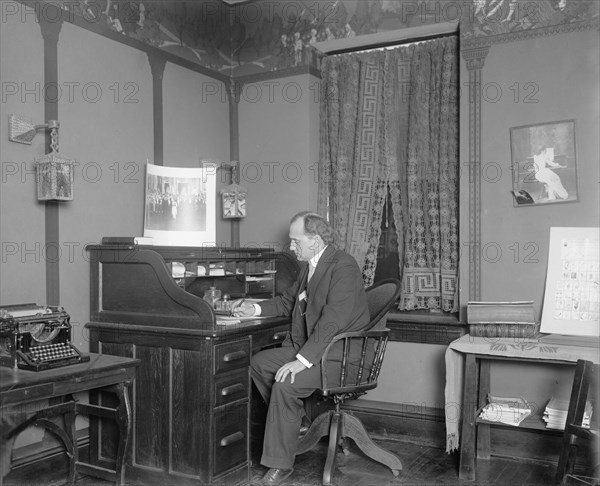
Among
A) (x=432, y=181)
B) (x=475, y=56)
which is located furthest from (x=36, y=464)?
(x=475, y=56)

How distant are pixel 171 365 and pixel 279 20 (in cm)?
314

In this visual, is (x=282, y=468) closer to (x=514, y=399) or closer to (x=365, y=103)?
(x=514, y=399)

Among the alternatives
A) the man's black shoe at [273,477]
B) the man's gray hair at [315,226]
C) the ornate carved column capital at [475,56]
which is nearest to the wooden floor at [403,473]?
the man's black shoe at [273,477]

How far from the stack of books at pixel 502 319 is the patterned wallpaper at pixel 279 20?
1.89 m

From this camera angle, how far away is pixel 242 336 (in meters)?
4.08

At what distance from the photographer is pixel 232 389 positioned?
397 cm

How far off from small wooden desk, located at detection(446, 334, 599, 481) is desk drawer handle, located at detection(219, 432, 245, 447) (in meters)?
1.37

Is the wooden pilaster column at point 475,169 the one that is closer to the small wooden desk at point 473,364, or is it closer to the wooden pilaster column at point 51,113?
the small wooden desk at point 473,364

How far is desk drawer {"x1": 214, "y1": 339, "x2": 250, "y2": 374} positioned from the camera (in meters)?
3.87

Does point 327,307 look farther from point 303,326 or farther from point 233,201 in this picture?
point 233,201

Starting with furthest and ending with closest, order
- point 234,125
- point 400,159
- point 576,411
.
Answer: point 234,125, point 400,159, point 576,411

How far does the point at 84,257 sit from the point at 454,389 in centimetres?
255

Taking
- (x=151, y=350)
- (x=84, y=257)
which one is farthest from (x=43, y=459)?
(x=84, y=257)

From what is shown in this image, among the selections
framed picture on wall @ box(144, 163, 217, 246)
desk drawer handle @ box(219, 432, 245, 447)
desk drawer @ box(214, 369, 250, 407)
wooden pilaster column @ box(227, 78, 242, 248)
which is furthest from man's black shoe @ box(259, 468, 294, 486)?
wooden pilaster column @ box(227, 78, 242, 248)
